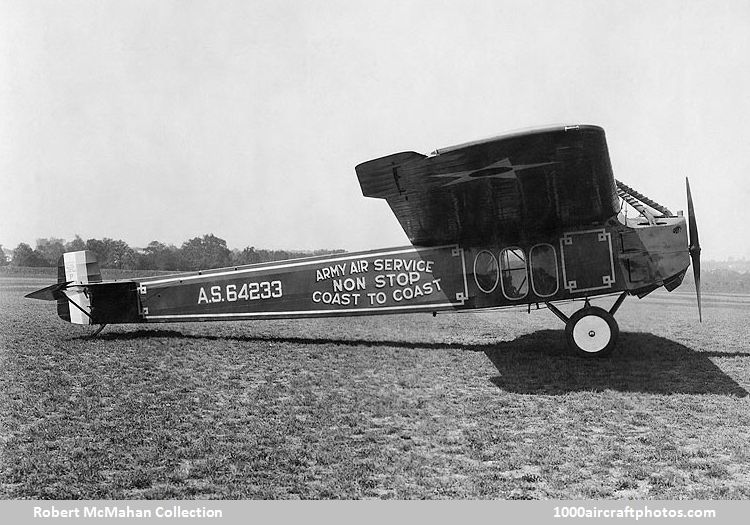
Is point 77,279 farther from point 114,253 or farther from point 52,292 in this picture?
point 114,253

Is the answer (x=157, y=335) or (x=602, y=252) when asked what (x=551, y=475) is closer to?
(x=602, y=252)

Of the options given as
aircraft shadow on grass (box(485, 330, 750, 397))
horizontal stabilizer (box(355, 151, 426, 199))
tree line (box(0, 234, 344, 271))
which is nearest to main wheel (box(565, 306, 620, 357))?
aircraft shadow on grass (box(485, 330, 750, 397))

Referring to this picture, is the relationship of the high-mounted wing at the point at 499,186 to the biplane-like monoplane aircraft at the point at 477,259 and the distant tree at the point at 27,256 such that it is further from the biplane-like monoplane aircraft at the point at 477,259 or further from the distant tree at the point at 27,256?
the distant tree at the point at 27,256

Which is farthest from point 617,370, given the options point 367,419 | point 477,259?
point 367,419

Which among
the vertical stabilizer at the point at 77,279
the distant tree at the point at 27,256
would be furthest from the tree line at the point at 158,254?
the vertical stabilizer at the point at 77,279

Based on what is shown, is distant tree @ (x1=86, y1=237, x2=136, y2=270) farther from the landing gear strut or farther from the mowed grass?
the landing gear strut

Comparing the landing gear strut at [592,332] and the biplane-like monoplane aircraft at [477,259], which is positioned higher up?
the biplane-like monoplane aircraft at [477,259]

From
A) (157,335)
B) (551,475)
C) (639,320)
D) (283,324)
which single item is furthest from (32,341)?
(639,320)

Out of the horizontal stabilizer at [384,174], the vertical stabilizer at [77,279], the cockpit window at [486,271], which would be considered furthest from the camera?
the vertical stabilizer at [77,279]
